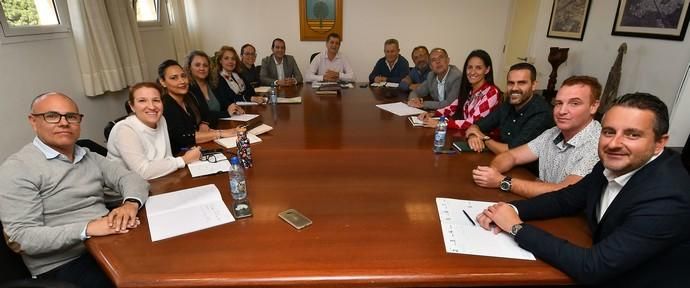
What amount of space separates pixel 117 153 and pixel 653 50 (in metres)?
4.01

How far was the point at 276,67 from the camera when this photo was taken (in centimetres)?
429

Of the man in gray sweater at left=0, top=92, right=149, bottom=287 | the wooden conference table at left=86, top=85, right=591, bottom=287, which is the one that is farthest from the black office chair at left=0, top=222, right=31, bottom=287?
the wooden conference table at left=86, top=85, right=591, bottom=287

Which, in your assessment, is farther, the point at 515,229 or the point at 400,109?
the point at 400,109

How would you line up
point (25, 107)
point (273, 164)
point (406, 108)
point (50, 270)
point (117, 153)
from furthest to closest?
1. point (406, 108)
2. point (25, 107)
3. point (273, 164)
4. point (117, 153)
5. point (50, 270)

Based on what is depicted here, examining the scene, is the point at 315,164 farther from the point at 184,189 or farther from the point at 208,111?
the point at 208,111

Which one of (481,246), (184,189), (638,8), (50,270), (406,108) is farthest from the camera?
(638,8)

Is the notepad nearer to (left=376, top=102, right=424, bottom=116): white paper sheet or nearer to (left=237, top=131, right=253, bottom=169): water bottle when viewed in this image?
(left=237, top=131, right=253, bottom=169): water bottle

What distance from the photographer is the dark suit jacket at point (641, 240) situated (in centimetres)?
90

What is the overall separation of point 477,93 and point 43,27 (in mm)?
3349

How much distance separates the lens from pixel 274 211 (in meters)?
1.28

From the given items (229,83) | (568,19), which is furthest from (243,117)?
(568,19)

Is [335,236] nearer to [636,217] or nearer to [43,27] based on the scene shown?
[636,217]

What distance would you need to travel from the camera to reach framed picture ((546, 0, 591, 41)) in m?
3.82

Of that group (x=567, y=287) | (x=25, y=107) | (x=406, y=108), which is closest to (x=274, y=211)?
(x=567, y=287)
